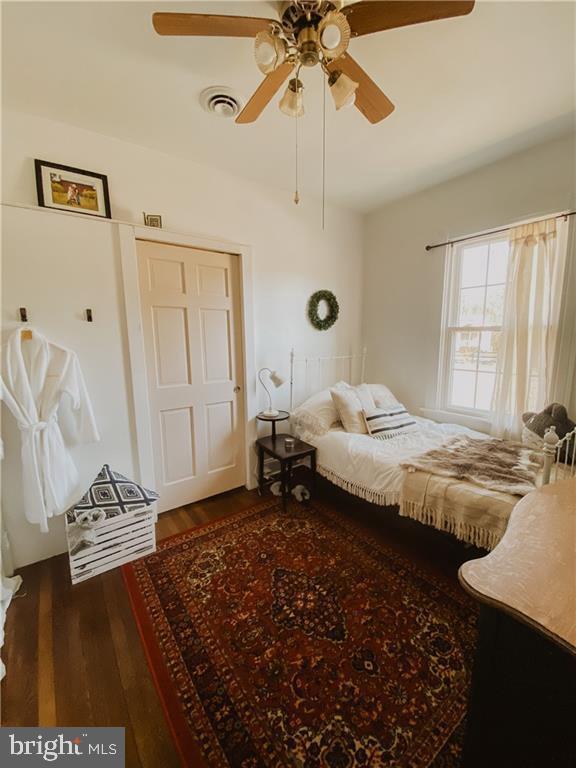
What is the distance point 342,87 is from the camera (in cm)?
117

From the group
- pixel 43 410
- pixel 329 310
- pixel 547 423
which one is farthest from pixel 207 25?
pixel 547 423

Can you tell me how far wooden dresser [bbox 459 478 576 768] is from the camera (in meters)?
0.63

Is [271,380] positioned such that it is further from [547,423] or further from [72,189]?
[547,423]

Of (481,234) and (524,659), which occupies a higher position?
(481,234)

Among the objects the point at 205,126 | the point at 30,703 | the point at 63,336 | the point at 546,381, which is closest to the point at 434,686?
the point at 30,703

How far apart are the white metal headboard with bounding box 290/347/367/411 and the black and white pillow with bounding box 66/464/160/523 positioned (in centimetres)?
159

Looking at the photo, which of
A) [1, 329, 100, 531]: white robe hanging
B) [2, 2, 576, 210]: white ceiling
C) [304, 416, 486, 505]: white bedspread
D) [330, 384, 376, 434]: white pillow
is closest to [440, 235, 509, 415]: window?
[304, 416, 486, 505]: white bedspread

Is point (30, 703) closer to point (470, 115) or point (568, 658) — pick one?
point (568, 658)

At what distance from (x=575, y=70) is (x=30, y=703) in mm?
3801

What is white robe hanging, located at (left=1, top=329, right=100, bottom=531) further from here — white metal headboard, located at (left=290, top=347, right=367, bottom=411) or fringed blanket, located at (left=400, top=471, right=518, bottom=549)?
fringed blanket, located at (left=400, top=471, right=518, bottom=549)

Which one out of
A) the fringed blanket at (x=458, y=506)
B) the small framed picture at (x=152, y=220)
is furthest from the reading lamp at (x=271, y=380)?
the small framed picture at (x=152, y=220)

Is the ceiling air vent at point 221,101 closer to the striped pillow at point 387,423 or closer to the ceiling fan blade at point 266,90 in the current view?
the ceiling fan blade at point 266,90

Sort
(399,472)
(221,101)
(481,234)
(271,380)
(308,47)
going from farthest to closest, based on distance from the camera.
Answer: (271,380), (481,234), (399,472), (221,101), (308,47)

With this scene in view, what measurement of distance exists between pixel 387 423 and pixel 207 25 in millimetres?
2501
